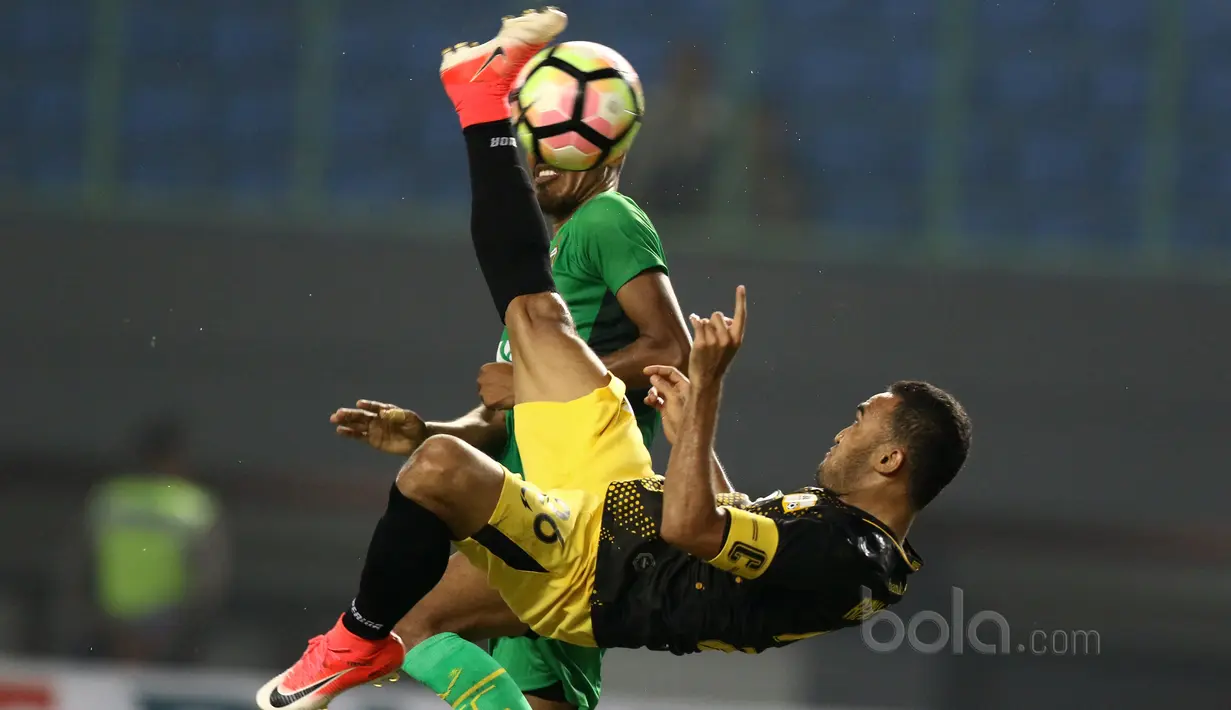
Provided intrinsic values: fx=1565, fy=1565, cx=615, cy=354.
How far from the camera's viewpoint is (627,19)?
11633 mm

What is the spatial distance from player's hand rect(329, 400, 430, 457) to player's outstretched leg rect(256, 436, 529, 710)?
1.83 ft

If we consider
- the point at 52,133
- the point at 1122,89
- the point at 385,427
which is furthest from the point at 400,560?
the point at 1122,89

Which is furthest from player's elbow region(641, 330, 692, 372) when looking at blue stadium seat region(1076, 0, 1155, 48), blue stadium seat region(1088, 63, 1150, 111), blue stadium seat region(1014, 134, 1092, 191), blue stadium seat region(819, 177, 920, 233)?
blue stadium seat region(1076, 0, 1155, 48)

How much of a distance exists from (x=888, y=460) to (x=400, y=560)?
1110 millimetres

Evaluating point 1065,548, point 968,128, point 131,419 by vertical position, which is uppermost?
point 968,128

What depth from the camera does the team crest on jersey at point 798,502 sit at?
3496 millimetres

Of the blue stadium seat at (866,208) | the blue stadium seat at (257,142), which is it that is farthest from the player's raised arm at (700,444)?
the blue stadium seat at (257,142)

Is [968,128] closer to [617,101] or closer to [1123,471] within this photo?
[1123,471]

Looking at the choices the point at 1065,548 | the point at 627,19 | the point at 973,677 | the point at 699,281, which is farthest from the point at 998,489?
the point at 627,19

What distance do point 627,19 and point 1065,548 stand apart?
4932 mm

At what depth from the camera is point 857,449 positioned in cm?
356

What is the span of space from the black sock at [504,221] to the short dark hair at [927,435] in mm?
867

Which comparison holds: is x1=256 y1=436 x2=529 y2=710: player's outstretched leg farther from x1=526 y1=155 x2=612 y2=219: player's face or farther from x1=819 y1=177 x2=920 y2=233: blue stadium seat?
x1=819 y1=177 x2=920 y2=233: blue stadium seat

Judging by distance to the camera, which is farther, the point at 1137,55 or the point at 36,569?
the point at 1137,55
